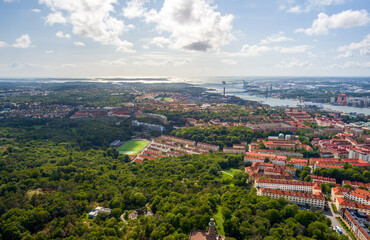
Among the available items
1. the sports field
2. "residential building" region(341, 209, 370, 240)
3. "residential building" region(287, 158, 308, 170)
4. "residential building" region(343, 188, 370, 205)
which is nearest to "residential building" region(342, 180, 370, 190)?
"residential building" region(343, 188, 370, 205)

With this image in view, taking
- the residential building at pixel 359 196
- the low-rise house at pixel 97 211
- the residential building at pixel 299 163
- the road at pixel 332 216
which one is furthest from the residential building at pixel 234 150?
the low-rise house at pixel 97 211

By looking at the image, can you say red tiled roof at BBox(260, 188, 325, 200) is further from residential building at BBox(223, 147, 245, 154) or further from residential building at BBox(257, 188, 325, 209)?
residential building at BBox(223, 147, 245, 154)

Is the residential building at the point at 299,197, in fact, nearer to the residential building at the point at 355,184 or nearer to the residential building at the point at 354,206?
the residential building at the point at 354,206

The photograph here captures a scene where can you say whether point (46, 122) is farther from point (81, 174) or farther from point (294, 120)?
point (294, 120)

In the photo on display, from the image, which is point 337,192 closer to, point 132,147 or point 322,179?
point 322,179

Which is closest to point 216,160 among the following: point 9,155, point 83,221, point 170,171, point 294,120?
point 170,171

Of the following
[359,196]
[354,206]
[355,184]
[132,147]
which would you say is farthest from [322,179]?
[132,147]
